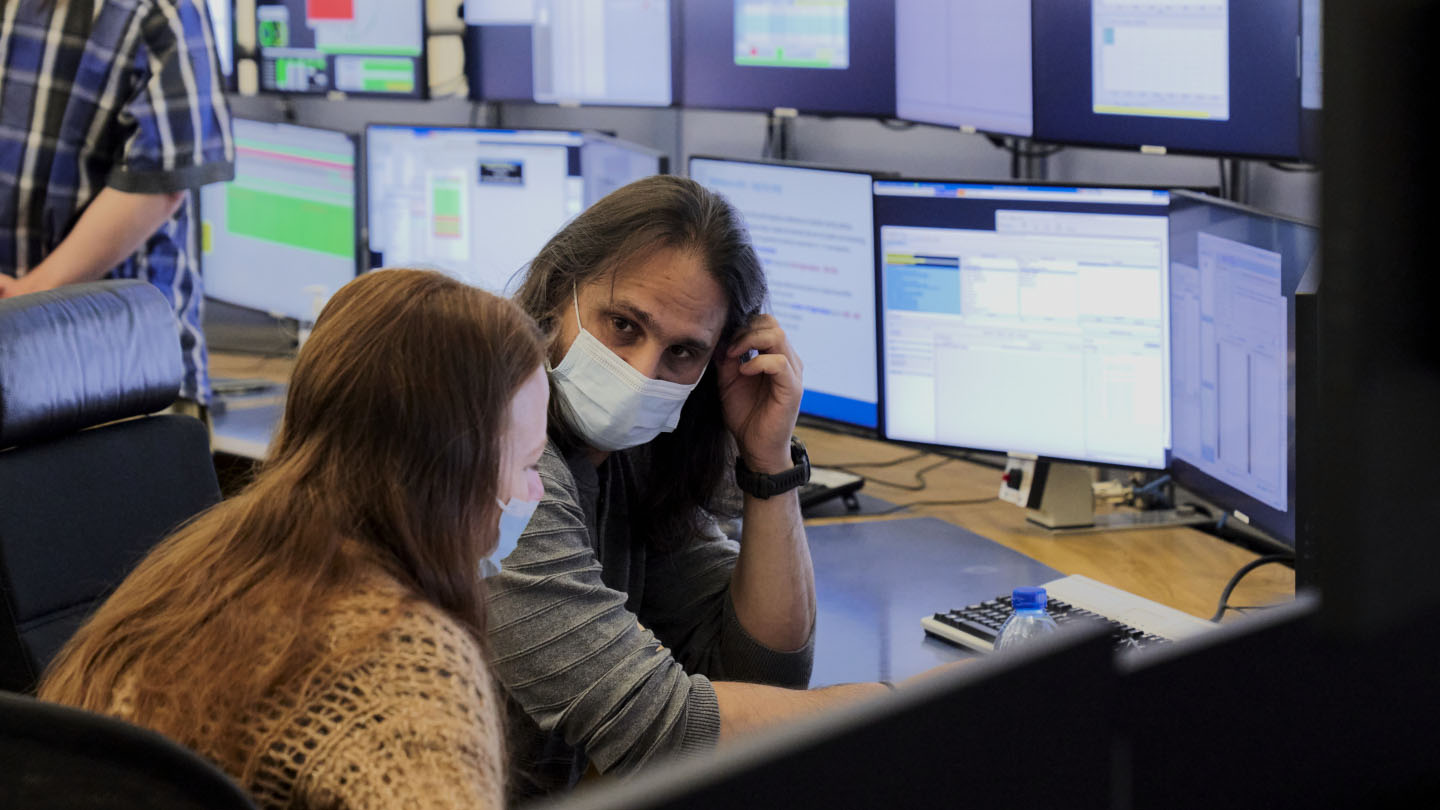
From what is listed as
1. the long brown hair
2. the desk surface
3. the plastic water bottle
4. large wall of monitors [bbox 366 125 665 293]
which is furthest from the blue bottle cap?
large wall of monitors [bbox 366 125 665 293]

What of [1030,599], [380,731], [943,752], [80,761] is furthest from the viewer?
[1030,599]

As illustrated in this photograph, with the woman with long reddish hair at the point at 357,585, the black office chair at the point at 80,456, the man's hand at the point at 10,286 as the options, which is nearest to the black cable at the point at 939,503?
the black office chair at the point at 80,456

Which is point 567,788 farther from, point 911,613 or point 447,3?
point 447,3

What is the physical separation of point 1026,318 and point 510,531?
2.38ft

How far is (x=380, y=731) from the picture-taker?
2.84 ft

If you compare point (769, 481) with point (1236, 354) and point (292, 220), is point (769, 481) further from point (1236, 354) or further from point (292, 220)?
point (292, 220)

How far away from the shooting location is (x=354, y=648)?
36.0 inches

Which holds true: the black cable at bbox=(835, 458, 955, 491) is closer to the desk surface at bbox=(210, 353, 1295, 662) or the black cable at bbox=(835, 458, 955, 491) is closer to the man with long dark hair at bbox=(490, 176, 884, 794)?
the desk surface at bbox=(210, 353, 1295, 662)

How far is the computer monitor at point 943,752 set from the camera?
422 millimetres

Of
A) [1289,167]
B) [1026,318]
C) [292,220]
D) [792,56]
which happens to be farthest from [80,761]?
[292,220]

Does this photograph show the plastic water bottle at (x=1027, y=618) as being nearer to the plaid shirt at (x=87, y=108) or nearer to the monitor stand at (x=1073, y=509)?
the monitor stand at (x=1073, y=509)

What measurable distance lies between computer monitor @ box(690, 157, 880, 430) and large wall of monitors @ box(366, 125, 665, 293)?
14.8 inches

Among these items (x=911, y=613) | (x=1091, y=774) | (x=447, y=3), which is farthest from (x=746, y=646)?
(x=447, y=3)

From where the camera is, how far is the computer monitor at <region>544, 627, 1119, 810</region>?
16.6 inches
